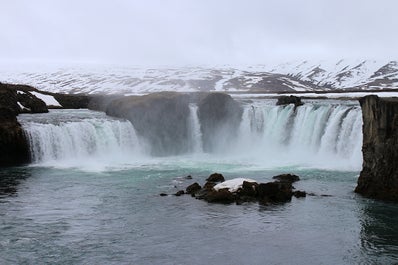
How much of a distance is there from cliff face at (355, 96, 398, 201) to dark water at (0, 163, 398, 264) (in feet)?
3.72

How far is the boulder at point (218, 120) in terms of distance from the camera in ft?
171

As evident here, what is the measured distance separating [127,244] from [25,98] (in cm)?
4585

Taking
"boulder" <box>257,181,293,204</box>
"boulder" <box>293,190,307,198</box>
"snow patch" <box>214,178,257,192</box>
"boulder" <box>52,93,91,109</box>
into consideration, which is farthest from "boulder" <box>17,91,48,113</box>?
"boulder" <box>293,190,307,198</box>

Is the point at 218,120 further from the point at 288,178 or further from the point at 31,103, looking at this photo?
the point at 31,103

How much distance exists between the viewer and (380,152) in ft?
89.5

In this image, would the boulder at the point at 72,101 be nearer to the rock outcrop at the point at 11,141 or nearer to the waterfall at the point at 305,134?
the waterfall at the point at 305,134

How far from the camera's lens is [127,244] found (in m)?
19.4

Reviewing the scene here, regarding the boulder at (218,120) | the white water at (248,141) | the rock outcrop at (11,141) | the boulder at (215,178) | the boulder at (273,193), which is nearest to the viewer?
the boulder at (273,193)

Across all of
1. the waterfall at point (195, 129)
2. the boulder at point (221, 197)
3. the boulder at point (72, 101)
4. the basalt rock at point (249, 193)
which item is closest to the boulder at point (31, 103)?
the boulder at point (72, 101)

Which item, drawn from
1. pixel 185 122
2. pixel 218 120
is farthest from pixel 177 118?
pixel 218 120

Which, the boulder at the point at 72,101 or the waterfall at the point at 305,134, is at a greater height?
the boulder at the point at 72,101

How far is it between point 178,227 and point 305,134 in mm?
27343

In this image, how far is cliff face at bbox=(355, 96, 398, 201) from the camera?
87.1ft

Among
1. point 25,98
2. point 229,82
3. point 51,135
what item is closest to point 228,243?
point 51,135
